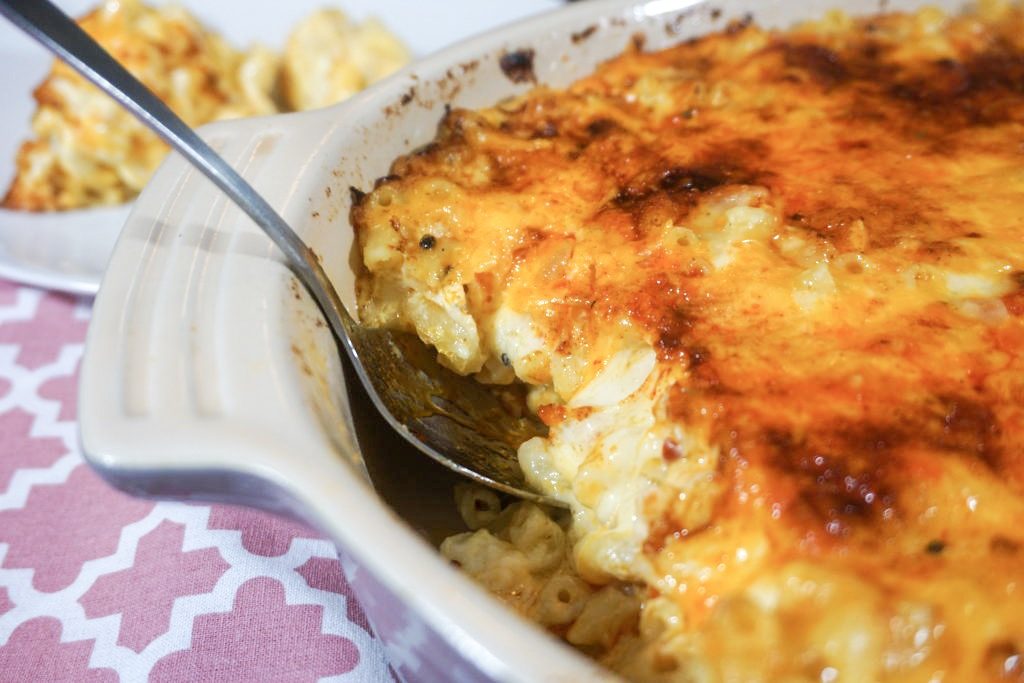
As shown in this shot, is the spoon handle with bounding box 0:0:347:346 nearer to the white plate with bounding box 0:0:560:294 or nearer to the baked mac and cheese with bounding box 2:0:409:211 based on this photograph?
the white plate with bounding box 0:0:560:294

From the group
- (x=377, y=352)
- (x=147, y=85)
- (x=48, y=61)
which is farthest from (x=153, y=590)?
(x=48, y=61)

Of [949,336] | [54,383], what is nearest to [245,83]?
[54,383]

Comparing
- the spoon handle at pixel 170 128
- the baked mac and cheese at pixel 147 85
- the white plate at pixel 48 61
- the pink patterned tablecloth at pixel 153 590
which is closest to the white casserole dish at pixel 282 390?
the spoon handle at pixel 170 128

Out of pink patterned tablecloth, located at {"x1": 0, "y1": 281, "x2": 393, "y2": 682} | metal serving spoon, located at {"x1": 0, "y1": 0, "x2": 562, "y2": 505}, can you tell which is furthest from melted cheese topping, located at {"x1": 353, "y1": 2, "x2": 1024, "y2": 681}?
pink patterned tablecloth, located at {"x1": 0, "y1": 281, "x2": 393, "y2": 682}

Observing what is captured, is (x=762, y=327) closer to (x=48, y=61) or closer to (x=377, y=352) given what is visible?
(x=377, y=352)

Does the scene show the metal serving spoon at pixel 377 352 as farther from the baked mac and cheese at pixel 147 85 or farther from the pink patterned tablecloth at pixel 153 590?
the baked mac and cheese at pixel 147 85

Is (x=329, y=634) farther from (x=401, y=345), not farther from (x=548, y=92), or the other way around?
(x=548, y=92)
